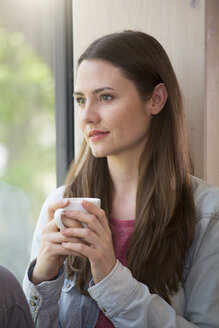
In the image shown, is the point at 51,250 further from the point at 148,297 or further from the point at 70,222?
the point at 148,297

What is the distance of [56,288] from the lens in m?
1.35

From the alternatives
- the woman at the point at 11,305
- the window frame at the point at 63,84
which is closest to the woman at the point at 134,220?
the woman at the point at 11,305

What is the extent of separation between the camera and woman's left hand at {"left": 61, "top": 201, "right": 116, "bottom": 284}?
3.86 ft

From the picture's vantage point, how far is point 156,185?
4.93 ft

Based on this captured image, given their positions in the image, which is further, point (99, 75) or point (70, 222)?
point (99, 75)

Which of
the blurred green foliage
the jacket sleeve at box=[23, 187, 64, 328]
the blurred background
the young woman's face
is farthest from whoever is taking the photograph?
the blurred green foliage

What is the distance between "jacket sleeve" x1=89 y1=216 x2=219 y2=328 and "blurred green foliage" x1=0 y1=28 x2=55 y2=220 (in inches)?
32.6

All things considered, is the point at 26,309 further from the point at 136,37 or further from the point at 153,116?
the point at 136,37

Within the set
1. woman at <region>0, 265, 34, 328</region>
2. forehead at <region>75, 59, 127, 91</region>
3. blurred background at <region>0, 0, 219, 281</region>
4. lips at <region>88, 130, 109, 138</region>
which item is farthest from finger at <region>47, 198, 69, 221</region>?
blurred background at <region>0, 0, 219, 281</region>

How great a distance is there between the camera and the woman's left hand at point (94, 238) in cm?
118

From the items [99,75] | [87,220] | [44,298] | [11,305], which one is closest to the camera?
[11,305]

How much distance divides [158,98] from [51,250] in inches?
23.6

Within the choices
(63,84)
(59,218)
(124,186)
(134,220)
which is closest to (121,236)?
(134,220)

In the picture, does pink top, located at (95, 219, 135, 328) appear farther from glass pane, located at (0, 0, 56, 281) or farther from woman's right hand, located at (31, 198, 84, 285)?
glass pane, located at (0, 0, 56, 281)
